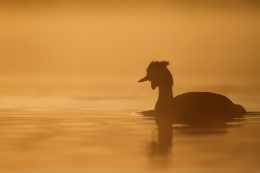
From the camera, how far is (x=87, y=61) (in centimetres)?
4916

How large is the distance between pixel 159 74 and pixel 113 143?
5502 millimetres

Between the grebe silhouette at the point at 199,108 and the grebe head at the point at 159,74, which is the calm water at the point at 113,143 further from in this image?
the grebe head at the point at 159,74

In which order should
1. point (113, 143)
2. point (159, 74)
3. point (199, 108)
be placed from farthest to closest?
point (159, 74), point (199, 108), point (113, 143)

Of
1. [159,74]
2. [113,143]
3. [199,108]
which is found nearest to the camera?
[113,143]

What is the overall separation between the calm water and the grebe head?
58cm

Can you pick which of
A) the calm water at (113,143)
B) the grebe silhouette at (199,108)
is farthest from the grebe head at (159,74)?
the calm water at (113,143)

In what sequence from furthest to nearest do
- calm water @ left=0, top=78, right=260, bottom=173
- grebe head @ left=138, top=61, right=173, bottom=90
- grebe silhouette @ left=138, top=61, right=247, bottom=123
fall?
grebe head @ left=138, top=61, right=173, bottom=90 → grebe silhouette @ left=138, top=61, right=247, bottom=123 → calm water @ left=0, top=78, right=260, bottom=173

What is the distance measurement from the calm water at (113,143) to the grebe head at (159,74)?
58cm

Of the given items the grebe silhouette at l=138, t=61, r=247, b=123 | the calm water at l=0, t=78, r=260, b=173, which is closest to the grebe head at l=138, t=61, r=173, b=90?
the grebe silhouette at l=138, t=61, r=247, b=123

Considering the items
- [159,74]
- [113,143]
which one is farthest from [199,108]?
[113,143]

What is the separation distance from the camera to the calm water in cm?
927

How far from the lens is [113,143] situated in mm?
10914

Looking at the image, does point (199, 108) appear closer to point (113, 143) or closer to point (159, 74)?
point (159, 74)

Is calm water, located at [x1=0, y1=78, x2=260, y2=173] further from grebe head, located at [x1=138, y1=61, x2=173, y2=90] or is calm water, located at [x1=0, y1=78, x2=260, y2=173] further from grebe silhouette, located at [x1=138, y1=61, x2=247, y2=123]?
grebe head, located at [x1=138, y1=61, x2=173, y2=90]
